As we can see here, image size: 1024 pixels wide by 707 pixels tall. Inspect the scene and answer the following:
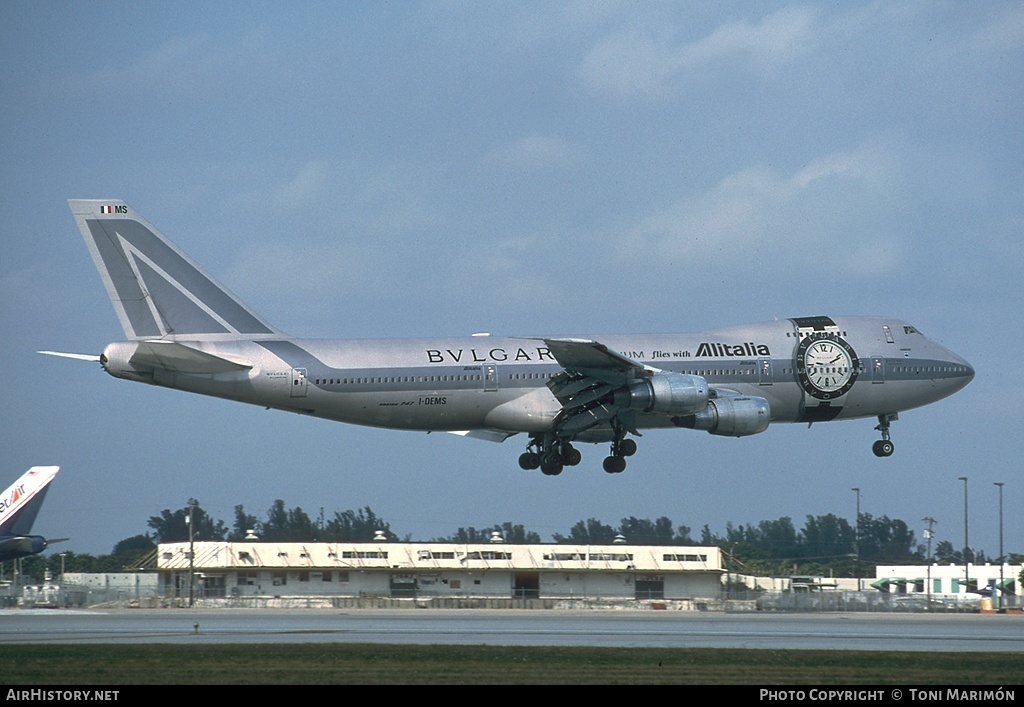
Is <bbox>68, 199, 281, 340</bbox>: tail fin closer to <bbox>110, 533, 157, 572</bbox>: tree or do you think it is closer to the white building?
<bbox>110, 533, 157, 572</bbox>: tree

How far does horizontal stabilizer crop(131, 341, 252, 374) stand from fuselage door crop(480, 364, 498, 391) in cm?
903

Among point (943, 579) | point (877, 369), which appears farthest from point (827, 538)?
point (877, 369)

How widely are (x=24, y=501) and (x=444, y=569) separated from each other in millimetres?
27281

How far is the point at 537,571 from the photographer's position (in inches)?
3378

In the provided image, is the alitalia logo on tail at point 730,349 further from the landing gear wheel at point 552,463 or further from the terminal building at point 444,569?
the terminal building at point 444,569

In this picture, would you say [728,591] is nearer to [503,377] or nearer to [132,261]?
[503,377]

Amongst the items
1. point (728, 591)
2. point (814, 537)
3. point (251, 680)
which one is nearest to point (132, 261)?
point (251, 680)

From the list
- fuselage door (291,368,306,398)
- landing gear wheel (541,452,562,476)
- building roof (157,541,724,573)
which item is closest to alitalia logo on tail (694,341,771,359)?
landing gear wheel (541,452,562,476)

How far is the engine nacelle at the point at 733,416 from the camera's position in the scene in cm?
5422

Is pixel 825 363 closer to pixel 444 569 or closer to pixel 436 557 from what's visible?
pixel 444 569

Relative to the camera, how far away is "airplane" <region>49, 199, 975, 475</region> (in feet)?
170

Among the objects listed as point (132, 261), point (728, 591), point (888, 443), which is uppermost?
point (132, 261)
